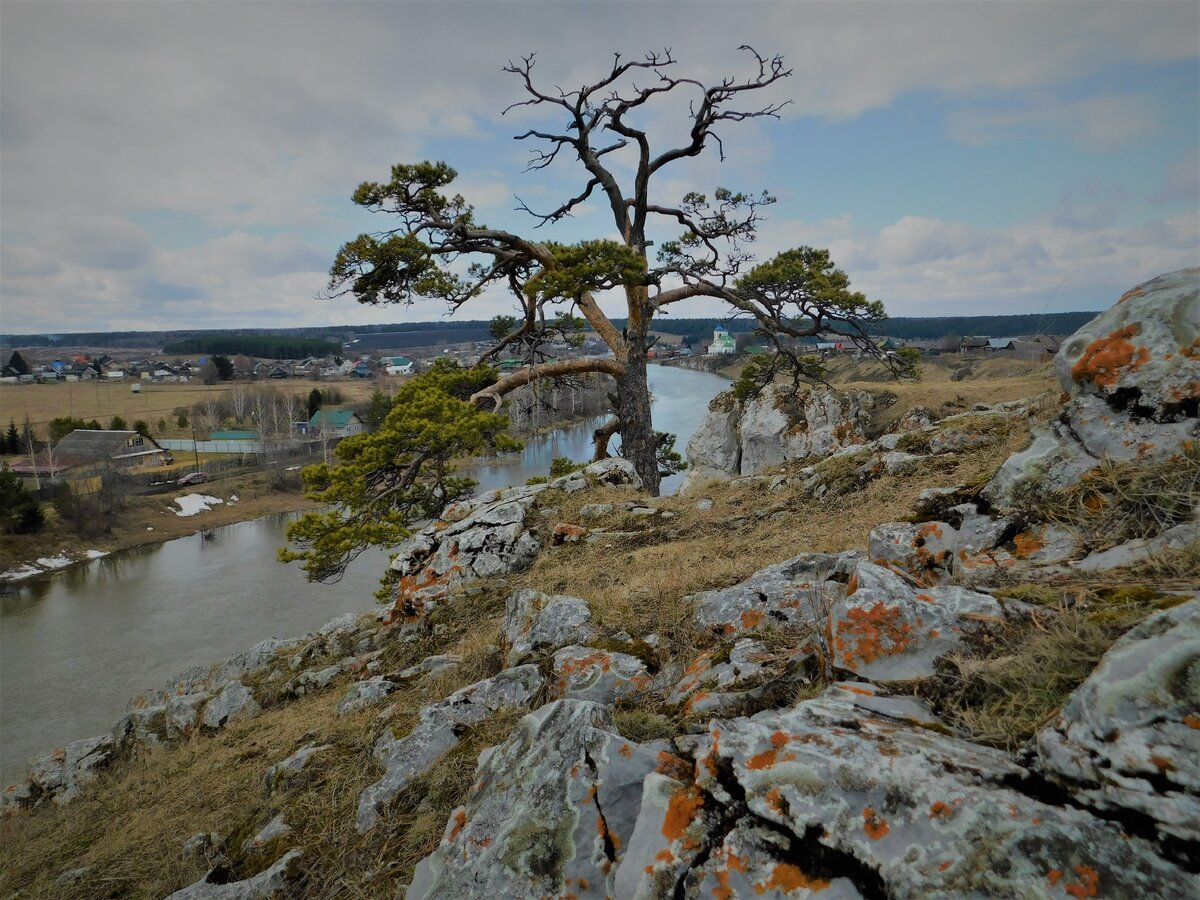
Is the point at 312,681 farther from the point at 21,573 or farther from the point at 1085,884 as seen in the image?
the point at 21,573

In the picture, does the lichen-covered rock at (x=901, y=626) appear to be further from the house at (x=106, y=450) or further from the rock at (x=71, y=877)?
the house at (x=106, y=450)

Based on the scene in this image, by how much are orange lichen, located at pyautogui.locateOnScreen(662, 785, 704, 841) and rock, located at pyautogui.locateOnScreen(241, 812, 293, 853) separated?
295 cm

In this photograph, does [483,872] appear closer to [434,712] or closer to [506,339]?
[434,712]

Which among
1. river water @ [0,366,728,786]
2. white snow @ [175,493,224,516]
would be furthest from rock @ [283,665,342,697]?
white snow @ [175,493,224,516]

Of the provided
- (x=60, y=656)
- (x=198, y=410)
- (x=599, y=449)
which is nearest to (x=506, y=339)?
(x=599, y=449)

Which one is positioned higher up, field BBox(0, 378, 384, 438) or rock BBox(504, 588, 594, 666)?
field BBox(0, 378, 384, 438)

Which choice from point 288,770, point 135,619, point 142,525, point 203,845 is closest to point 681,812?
point 288,770

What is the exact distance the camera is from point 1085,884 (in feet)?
5.73

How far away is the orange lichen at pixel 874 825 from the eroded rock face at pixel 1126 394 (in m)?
3.27

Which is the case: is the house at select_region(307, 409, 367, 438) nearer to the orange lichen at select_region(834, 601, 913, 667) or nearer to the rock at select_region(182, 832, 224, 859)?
the rock at select_region(182, 832, 224, 859)

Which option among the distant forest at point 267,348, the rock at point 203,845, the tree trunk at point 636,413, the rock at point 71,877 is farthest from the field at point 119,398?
the rock at point 203,845

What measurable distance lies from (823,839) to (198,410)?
3752 inches

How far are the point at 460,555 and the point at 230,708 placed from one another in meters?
3.42

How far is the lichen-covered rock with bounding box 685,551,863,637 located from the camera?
177 inches
